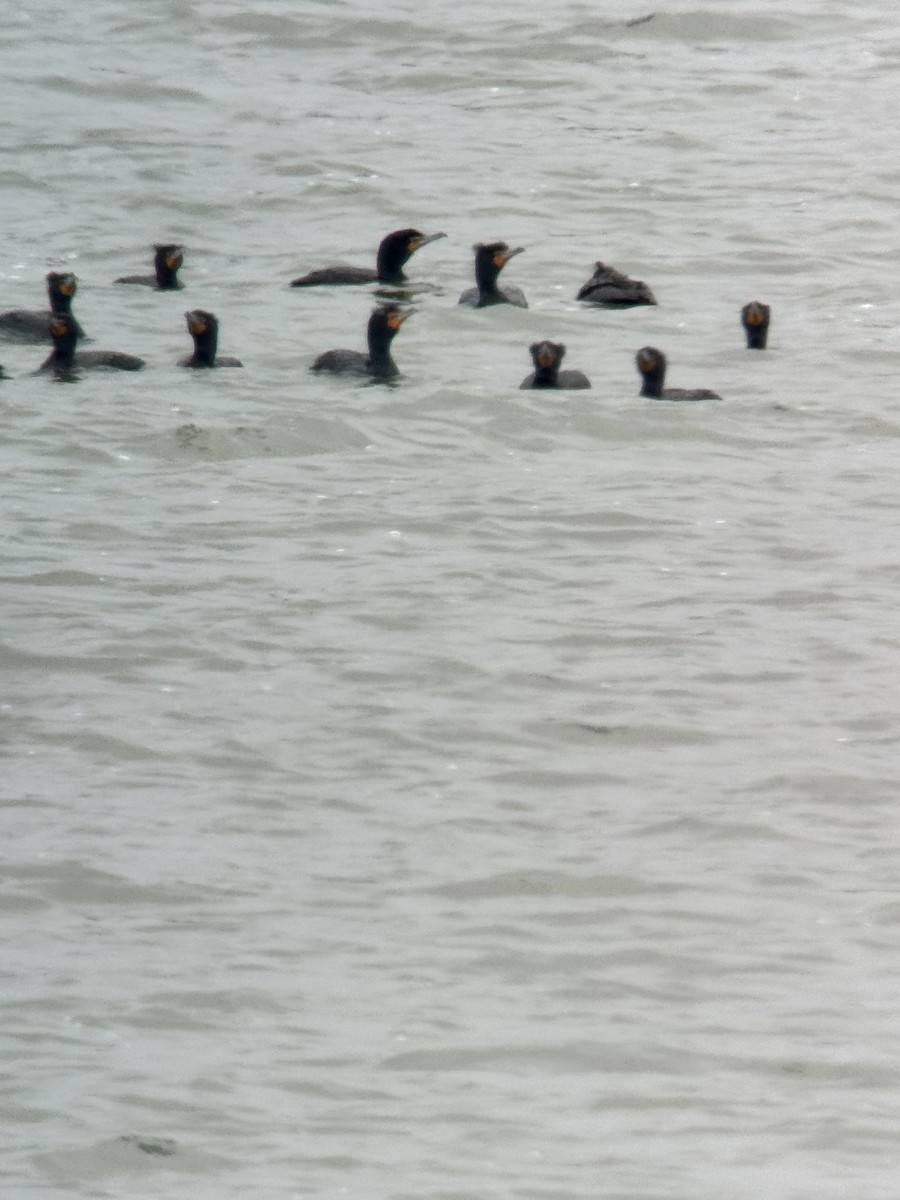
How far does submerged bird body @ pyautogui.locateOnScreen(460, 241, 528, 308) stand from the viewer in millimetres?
17797

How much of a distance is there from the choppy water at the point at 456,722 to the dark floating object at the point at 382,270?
0.34 meters

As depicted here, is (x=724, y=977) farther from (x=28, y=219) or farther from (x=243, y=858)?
(x=28, y=219)

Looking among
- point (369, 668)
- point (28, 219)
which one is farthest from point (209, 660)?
point (28, 219)

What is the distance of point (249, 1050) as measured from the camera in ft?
24.0

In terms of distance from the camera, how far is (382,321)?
1609 centimetres

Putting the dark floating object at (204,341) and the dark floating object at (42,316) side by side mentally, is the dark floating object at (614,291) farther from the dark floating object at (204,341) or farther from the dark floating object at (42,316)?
the dark floating object at (42,316)

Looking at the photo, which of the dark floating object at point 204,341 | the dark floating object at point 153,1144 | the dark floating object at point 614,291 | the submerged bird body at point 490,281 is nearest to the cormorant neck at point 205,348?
the dark floating object at point 204,341

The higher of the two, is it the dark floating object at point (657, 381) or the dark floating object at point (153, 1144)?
the dark floating object at point (657, 381)

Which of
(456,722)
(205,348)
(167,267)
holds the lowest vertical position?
(456,722)

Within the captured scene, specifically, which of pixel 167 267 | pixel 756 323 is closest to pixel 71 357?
pixel 167 267

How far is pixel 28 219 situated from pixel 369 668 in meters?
11.3

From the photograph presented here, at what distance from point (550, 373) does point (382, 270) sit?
12.5ft

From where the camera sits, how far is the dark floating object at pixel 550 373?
50.5 ft

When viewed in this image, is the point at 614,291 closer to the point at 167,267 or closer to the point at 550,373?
the point at 550,373
